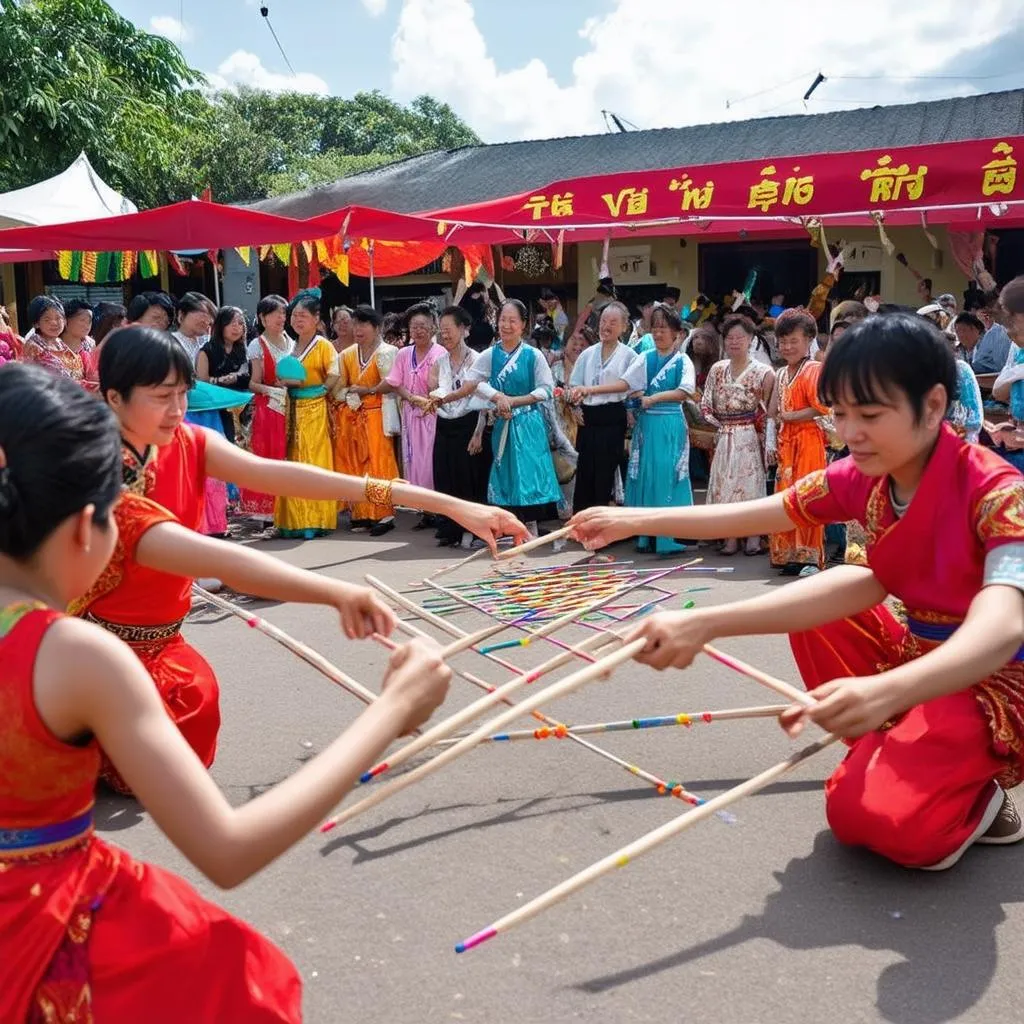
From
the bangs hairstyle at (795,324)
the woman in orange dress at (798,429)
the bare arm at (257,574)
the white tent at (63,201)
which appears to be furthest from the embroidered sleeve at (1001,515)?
the white tent at (63,201)

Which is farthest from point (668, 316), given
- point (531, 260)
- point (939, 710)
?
point (531, 260)

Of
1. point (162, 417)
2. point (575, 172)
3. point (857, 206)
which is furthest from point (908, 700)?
point (575, 172)

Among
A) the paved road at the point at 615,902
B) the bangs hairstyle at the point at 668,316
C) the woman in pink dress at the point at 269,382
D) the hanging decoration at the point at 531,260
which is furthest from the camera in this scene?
the hanging decoration at the point at 531,260

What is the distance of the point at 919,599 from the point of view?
2.91 m

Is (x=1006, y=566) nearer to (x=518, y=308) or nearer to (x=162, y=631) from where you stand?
(x=162, y=631)

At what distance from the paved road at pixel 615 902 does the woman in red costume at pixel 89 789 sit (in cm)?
80

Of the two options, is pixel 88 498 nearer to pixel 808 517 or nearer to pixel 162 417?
pixel 162 417

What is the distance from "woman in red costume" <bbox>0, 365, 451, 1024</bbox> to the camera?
1.53 metres

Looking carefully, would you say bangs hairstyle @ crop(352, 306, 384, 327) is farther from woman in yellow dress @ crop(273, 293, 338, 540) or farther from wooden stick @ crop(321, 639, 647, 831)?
wooden stick @ crop(321, 639, 647, 831)

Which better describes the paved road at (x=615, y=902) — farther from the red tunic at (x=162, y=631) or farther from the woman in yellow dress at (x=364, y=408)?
the woman in yellow dress at (x=364, y=408)

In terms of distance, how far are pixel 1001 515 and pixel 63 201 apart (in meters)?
14.1

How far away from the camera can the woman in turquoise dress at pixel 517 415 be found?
7.77 metres

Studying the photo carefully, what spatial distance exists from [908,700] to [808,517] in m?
0.92

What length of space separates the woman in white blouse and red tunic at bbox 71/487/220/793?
4523mm
